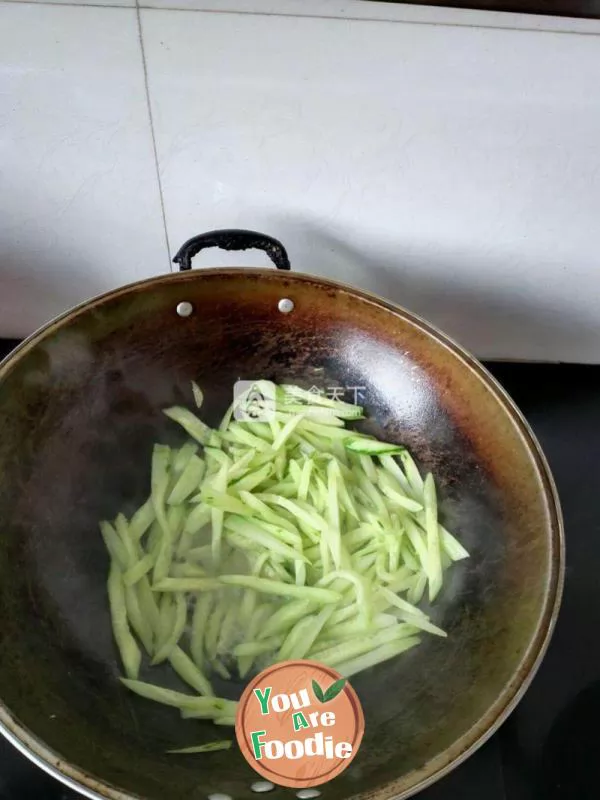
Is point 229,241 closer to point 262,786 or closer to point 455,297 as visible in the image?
point 455,297

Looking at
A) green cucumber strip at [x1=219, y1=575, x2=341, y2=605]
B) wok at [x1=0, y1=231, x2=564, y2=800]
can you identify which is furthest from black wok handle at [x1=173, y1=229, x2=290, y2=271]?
green cucumber strip at [x1=219, y1=575, x2=341, y2=605]

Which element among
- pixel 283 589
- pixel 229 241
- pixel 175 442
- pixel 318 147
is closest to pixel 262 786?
pixel 283 589

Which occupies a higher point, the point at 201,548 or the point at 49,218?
the point at 49,218

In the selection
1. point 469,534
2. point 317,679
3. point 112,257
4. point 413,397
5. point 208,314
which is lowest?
point 317,679

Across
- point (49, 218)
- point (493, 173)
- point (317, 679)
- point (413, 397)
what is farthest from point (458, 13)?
point (317, 679)

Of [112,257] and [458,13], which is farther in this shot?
[112,257]

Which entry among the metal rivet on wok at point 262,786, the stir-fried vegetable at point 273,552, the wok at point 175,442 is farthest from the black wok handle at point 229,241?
the metal rivet on wok at point 262,786

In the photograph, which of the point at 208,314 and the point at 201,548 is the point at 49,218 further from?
the point at 201,548

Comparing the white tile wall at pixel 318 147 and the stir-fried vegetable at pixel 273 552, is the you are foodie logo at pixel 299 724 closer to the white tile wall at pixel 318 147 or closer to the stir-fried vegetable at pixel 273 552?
the stir-fried vegetable at pixel 273 552
